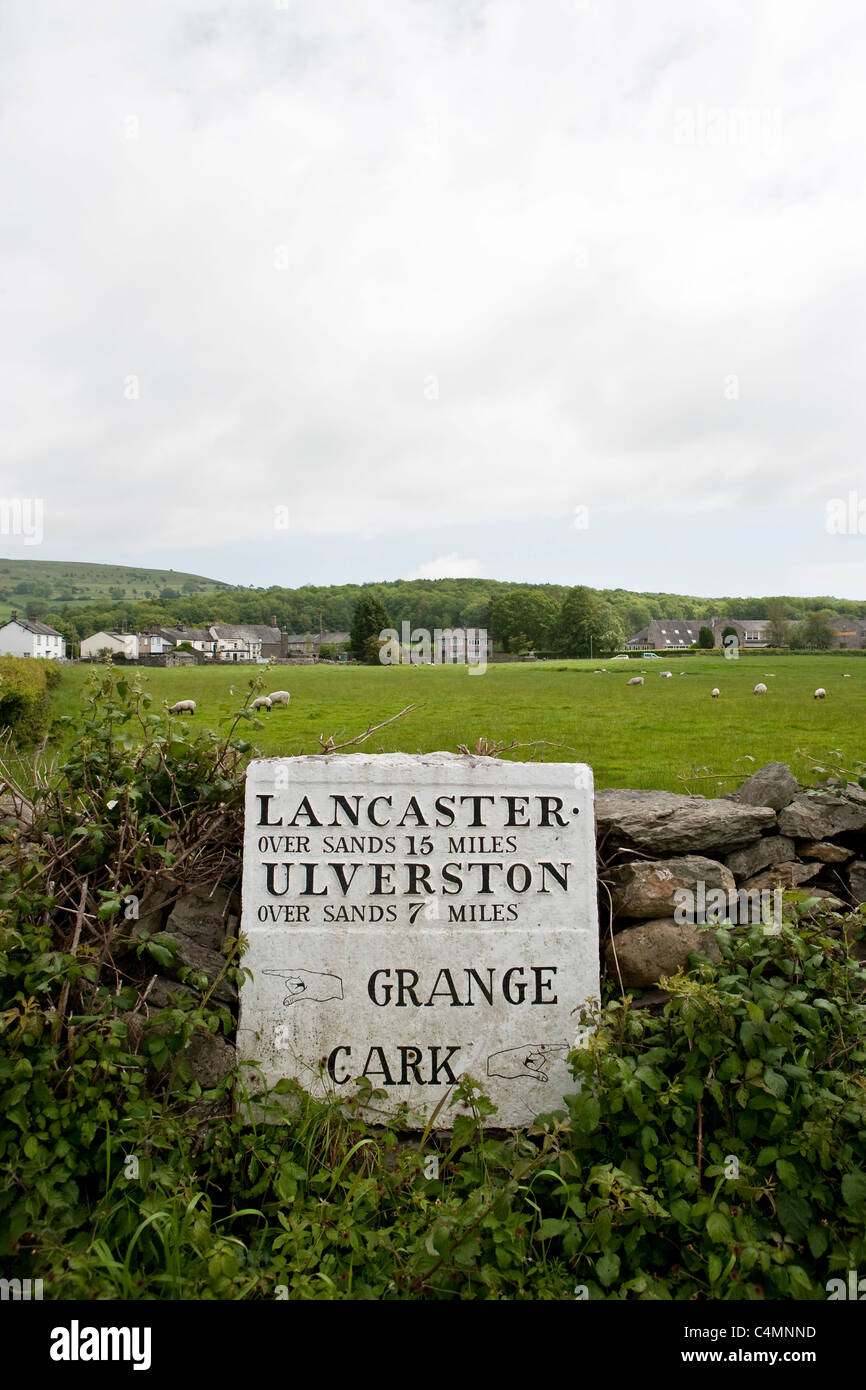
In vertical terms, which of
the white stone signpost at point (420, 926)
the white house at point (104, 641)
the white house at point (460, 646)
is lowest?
the white stone signpost at point (420, 926)

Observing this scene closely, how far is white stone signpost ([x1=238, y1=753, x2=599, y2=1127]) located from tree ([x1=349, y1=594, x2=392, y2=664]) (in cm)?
3453

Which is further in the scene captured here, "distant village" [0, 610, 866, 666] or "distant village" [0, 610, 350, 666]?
"distant village" [0, 610, 350, 666]

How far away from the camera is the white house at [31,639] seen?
243ft

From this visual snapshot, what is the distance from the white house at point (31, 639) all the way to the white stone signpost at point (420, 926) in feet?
250

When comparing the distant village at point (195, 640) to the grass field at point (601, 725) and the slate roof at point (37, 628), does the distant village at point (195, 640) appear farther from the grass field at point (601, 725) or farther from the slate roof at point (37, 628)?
the grass field at point (601, 725)

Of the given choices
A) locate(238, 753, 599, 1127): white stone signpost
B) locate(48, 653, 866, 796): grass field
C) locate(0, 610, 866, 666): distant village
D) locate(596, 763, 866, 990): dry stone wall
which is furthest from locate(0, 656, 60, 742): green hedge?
locate(0, 610, 866, 666): distant village

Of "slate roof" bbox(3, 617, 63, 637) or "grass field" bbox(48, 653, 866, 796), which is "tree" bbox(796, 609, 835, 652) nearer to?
"grass field" bbox(48, 653, 866, 796)

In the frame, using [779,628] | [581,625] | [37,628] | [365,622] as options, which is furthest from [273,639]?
[779,628]

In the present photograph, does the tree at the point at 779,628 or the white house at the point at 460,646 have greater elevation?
the tree at the point at 779,628

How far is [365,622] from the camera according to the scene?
41844mm

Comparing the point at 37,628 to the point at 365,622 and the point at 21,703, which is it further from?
the point at 21,703

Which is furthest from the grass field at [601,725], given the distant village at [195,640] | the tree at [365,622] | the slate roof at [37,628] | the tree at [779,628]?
the slate roof at [37,628]

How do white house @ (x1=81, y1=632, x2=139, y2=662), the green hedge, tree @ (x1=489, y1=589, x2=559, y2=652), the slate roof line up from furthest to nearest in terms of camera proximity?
the slate roof
tree @ (x1=489, y1=589, x2=559, y2=652)
white house @ (x1=81, y1=632, x2=139, y2=662)
the green hedge

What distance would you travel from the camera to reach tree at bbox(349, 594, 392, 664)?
39.9 metres
